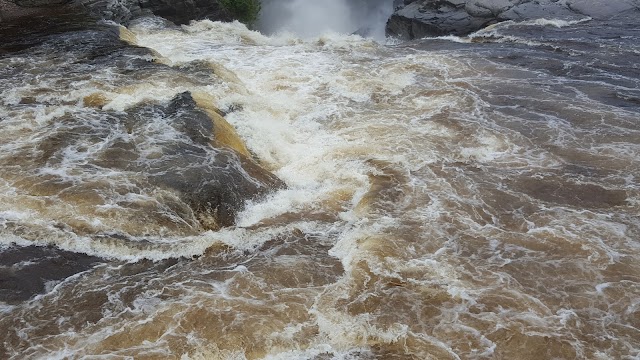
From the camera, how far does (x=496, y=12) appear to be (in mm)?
20938

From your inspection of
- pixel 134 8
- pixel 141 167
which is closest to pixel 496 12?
pixel 134 8

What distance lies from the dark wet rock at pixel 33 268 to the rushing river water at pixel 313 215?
2 centimetres

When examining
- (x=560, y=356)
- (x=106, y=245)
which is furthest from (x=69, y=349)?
(x=560, y=356)

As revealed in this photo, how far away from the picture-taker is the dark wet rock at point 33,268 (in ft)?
19.1

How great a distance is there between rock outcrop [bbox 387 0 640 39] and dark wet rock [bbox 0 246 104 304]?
1845 centimetres

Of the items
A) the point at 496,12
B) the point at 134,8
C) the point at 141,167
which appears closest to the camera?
the point at 141,167

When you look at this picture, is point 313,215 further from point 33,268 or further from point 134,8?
point 134,8

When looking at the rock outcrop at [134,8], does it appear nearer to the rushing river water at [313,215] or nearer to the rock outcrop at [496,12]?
the rushing river water at [313,215]

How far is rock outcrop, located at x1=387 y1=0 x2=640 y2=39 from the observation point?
20.4 metres

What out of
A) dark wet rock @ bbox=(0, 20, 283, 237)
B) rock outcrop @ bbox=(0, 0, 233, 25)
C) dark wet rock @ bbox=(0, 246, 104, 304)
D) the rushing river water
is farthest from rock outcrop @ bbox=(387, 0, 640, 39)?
dark wet rock @ bbox=(0, 246, 104, 304)

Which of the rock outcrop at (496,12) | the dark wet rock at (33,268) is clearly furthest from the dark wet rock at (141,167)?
the rock outcrop at (496,12)

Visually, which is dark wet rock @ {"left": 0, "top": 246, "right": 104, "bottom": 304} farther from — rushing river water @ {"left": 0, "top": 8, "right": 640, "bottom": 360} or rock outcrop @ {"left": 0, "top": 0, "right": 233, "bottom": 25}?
rock outcrop @ {"left": 0, "top": 0, "right": 233, "bottom": 25}

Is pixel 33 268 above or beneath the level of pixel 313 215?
beneath

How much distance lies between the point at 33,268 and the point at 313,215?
3.76 m
